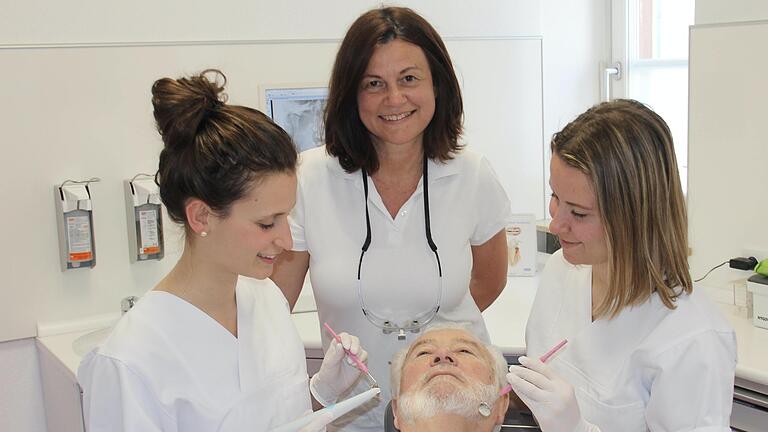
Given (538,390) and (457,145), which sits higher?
(457,145)

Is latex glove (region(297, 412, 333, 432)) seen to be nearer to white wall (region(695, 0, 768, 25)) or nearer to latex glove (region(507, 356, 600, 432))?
latex glove (region(507, 356, 600, 432))

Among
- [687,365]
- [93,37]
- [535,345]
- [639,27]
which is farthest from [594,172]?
[639,27]

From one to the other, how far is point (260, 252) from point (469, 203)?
77cm

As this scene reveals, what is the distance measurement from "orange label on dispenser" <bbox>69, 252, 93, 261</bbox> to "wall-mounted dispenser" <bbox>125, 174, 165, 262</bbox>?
150mm

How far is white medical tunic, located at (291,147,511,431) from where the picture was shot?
2.13 meters

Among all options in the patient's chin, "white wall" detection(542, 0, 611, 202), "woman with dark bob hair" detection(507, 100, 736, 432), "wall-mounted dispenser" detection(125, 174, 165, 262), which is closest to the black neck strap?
the patient's chin

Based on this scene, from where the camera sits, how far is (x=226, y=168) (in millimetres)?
1513

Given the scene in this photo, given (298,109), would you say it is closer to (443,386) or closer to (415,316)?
(415,316)

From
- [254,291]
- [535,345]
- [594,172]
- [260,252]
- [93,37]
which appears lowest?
[535,345]

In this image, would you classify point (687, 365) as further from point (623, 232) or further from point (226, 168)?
point (226, 168)

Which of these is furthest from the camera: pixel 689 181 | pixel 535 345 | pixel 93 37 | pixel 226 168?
pixel 689 181

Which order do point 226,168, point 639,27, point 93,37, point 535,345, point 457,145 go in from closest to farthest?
point 226,168 → point 535,345 → point 457,145 → point 93,37 → point 639,27

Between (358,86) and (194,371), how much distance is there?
811 millimetres

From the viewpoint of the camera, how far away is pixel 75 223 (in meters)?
2.64
